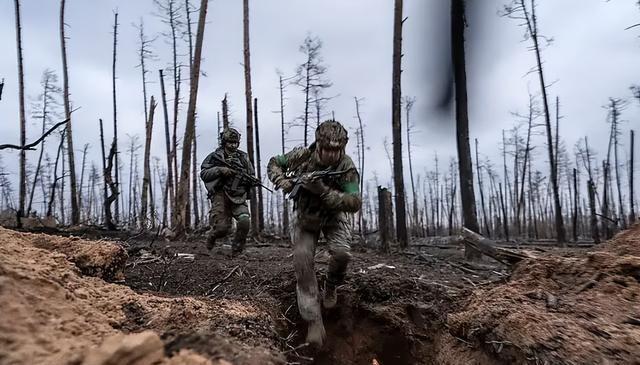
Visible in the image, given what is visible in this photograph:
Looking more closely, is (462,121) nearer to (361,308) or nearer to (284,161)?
(361,308)

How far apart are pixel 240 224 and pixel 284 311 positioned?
2.76 m

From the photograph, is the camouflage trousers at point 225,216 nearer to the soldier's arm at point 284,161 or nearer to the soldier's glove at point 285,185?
the soldier's arm at point 284,161

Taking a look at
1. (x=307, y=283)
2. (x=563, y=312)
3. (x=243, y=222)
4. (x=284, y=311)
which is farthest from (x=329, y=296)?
(x=243, y=222)

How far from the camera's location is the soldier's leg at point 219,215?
7.11 m

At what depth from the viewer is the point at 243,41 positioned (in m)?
14.4

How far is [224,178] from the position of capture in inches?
282

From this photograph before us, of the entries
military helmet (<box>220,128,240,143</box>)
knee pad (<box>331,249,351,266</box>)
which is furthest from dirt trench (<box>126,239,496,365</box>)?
military helmet (<box>220,128,240,143</box>)

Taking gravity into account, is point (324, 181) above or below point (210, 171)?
below

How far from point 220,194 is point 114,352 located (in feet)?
18.7

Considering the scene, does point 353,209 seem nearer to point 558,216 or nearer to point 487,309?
point 487,309

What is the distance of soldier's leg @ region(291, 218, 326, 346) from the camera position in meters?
3.92

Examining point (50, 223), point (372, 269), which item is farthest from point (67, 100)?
point (372, 269)

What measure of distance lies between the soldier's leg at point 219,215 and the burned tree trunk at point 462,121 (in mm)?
5512

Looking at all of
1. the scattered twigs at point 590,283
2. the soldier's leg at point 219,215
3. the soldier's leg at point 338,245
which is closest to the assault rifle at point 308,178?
the soldier's leg at point 338,245
